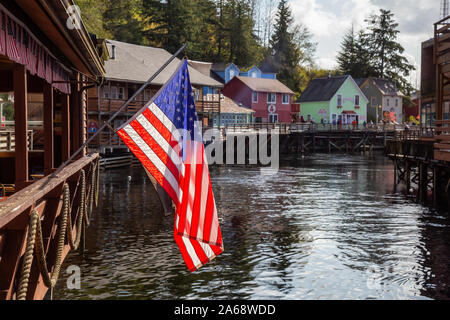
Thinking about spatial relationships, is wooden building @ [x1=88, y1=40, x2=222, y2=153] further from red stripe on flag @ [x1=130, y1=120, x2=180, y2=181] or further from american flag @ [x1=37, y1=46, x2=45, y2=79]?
red stripe on flag @ [x1=130, y1=120, x2=180, y2=181]

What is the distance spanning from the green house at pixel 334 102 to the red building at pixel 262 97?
395 centimetres

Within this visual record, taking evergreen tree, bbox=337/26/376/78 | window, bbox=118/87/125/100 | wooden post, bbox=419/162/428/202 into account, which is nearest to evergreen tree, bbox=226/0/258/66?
evergreen tree, bbox=337/26/376/78

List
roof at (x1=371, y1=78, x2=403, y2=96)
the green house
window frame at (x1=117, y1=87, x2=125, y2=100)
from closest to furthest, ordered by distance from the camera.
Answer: window frame at (x1=117, y1=87, x2=125, y2=100) → the green house → roof at (x1=371, y1=78, x2=403, y2=96)

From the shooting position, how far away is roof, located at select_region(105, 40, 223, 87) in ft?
150

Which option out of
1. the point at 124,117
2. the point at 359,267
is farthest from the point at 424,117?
the point at 359,267

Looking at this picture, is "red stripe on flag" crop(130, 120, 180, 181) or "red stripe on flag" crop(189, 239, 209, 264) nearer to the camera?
"red stripe on flag" crop(130, 120, 180, 181)

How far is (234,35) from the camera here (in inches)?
3501

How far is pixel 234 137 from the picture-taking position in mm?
56281

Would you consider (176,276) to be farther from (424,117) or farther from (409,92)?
(409,92)

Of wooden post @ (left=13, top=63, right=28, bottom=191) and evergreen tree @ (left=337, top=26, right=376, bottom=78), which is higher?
evergreen tree @ (left=337, top=26, right=376, bottom=78)

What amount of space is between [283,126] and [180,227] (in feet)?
202

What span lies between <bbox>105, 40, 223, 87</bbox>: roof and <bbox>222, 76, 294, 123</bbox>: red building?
63.4 ft

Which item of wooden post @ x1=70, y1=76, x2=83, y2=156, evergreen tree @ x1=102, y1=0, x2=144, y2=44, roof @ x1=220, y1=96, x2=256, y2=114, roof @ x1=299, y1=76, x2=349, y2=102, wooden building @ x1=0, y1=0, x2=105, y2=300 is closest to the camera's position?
wooden building @ x1=0, y1=0, x2=105, y2=300

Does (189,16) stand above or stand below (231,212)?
above
